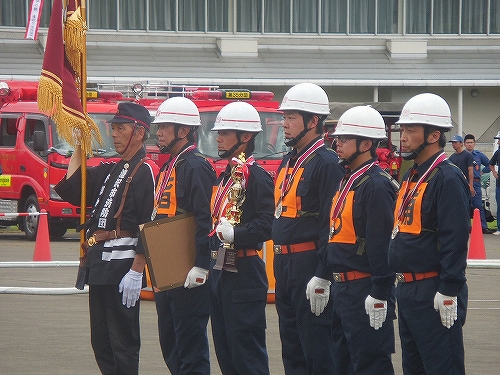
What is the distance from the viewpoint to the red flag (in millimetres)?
8047

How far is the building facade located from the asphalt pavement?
22.2 m

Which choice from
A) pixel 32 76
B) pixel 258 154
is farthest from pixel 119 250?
pixel 32 76

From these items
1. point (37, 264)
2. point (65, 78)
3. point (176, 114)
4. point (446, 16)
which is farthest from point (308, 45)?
point (176, 114)

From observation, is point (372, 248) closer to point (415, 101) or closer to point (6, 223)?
point (415, 101)

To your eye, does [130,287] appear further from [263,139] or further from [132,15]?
[132,15]

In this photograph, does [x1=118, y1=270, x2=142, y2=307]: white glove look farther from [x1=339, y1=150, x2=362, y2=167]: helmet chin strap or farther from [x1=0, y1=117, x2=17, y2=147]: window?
[x1=0, y1=117, x2=17, y2=147]: window

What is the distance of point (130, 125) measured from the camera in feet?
24.7

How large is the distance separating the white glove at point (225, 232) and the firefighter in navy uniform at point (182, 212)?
28 centimetres

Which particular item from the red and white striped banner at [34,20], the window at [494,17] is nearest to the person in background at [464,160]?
the red and white striped banner at [34,20]

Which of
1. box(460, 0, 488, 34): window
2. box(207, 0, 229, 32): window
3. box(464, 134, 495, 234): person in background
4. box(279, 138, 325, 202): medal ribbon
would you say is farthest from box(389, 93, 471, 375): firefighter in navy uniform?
box(460, 0, 488, 34): window

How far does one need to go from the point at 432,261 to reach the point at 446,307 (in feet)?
A: 0.96

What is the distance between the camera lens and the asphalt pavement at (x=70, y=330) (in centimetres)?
891

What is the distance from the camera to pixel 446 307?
6078 millimetres

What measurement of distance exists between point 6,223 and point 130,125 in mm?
14654
